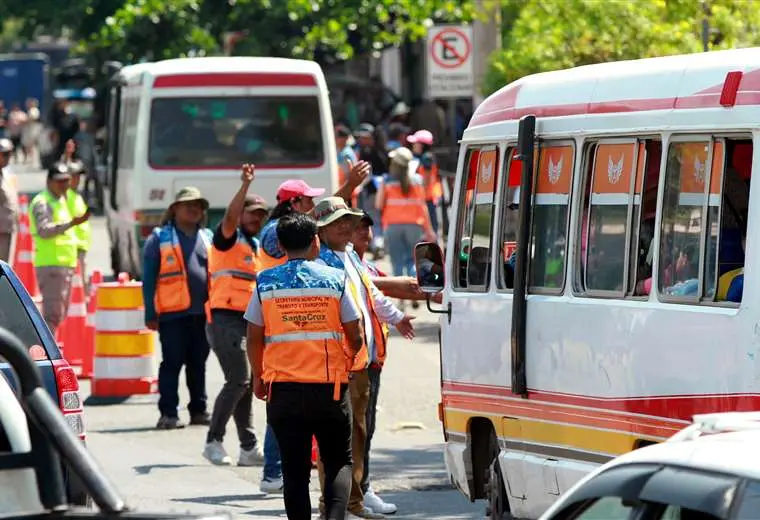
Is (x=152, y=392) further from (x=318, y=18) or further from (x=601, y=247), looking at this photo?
(x=318, y=18)

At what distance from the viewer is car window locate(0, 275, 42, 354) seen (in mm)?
8297

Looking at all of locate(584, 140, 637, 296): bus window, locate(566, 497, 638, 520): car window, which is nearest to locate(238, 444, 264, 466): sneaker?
locate(584, 140, 637, 296): bus window

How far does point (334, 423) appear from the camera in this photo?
27.9 feet

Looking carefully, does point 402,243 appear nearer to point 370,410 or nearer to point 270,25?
point 370,410

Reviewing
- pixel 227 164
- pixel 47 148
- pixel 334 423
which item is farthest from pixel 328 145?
pixel 47 148

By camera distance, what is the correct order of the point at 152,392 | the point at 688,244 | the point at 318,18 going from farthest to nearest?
the point at 318,18
the point at 152,392
the point at 688,244

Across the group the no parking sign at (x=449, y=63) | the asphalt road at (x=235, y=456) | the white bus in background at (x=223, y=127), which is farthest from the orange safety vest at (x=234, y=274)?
the no parking sign at (x=449, y=63)

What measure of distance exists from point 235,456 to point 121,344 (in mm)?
2553

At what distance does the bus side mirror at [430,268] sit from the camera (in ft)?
31.7

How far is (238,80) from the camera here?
2103cm

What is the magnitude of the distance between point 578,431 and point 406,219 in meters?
11.6

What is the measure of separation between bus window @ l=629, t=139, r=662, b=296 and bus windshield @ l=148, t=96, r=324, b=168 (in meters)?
13.1

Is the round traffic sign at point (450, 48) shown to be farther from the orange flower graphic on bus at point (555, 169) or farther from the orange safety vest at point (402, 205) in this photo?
the orange flower graphic on bus at point (555, 169)

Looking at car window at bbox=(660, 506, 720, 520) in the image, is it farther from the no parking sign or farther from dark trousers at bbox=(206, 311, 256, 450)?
the no parking sign
